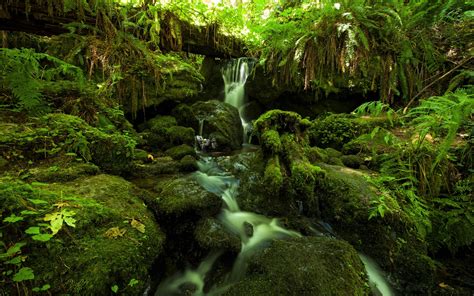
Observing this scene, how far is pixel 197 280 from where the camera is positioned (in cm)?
258

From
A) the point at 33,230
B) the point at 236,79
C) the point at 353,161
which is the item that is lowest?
the point at 353,161

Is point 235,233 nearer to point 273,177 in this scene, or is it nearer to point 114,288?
point 273,177

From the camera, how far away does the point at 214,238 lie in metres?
2.72

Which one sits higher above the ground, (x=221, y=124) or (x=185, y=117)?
(x=185, y=117)

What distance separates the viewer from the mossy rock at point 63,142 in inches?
113

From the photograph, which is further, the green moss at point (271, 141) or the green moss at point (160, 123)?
the green moss at point (160, 123)

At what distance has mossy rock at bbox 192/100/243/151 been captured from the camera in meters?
6.72

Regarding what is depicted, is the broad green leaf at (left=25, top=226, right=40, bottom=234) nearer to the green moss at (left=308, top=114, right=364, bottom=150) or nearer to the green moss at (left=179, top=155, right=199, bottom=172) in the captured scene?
the green moss at (left=179, top=155, right=199, bottom=172)

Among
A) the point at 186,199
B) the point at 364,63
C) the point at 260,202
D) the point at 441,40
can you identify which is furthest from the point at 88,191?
the point at 441,40

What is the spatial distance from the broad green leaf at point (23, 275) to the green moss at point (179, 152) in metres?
3.84

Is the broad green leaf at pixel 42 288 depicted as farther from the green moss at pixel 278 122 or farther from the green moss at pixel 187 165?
the green moss at pixel 278 122

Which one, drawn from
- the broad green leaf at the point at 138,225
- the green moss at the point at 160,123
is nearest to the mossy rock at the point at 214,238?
the broad green leaf at the point at 138,225

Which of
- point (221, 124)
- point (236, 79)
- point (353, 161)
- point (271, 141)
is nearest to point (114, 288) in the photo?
point (271, 141)

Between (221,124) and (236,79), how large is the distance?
2.76m
